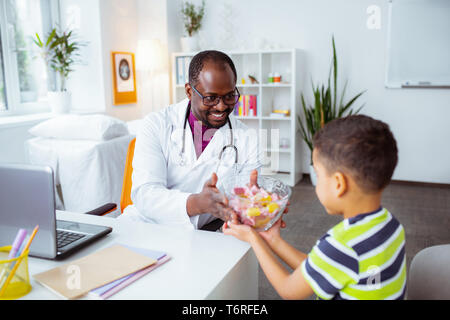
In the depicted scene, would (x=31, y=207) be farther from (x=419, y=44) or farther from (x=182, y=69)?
(x=419, y=44)

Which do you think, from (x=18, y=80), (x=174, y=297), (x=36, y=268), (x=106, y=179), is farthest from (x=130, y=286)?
(x=18, y=80)

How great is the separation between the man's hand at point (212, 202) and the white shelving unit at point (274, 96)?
322 cm

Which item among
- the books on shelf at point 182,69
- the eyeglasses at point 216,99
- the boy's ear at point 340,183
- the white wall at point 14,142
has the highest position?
the books on shelf at point 182,69

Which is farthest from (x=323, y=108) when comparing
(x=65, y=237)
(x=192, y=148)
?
(x=65, y=237)

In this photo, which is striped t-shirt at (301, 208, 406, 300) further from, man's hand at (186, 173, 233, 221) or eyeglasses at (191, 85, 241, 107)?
eyeglasses at (191, 85, 241, 107)

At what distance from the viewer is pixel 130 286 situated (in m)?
0.93

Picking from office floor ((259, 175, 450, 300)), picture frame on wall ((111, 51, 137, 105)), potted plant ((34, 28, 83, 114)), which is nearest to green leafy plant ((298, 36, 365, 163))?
office floor ((259, 175, 450, 300))

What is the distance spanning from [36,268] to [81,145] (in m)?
2.19

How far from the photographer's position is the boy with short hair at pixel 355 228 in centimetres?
87

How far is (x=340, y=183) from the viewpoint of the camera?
919mm

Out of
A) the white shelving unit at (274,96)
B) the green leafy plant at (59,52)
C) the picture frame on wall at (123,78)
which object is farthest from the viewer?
the picture frame on wall at (123,78)

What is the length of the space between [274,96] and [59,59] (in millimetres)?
2455

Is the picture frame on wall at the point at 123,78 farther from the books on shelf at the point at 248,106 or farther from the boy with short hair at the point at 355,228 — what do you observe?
the boy with short hair at the point at 355,228

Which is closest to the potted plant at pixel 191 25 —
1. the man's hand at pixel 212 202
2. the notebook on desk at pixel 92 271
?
the man's hand at pixel 212 202
